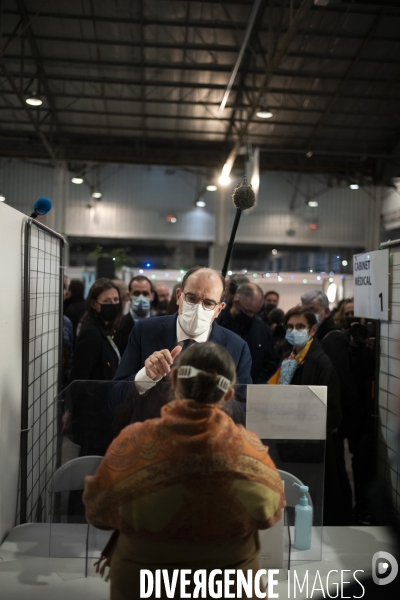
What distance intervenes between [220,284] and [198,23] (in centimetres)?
863

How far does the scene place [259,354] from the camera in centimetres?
427

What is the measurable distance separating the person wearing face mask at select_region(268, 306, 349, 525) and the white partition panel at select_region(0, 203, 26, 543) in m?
1.28

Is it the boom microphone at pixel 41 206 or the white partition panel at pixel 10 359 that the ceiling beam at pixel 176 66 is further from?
the white partition panel at pixel 10 359

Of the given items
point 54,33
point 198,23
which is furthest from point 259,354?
point 54,33

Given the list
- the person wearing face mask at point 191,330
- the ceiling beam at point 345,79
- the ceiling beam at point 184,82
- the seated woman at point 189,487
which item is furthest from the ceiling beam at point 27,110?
the seated woman at point 189,487

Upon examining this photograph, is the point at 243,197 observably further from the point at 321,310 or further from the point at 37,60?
the point at 37,60

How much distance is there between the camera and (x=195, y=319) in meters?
2.15

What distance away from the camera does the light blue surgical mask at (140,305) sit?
14.9 ft

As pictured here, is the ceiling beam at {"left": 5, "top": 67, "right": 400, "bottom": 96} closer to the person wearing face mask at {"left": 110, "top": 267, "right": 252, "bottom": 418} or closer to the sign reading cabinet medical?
the sign reading cabinet medical

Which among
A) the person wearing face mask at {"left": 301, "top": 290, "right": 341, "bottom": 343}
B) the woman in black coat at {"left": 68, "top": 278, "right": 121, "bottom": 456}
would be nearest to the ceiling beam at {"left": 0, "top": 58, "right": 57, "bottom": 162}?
the person wearing face mask at {"left": 301, "top": 290, "right": 341, "bottom": 343}

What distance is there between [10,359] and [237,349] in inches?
32.9

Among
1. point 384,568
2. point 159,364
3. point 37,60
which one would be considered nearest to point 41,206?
point 159,364

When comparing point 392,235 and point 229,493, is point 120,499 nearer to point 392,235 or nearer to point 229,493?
point 229,493

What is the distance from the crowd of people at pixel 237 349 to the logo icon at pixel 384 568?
540mm
